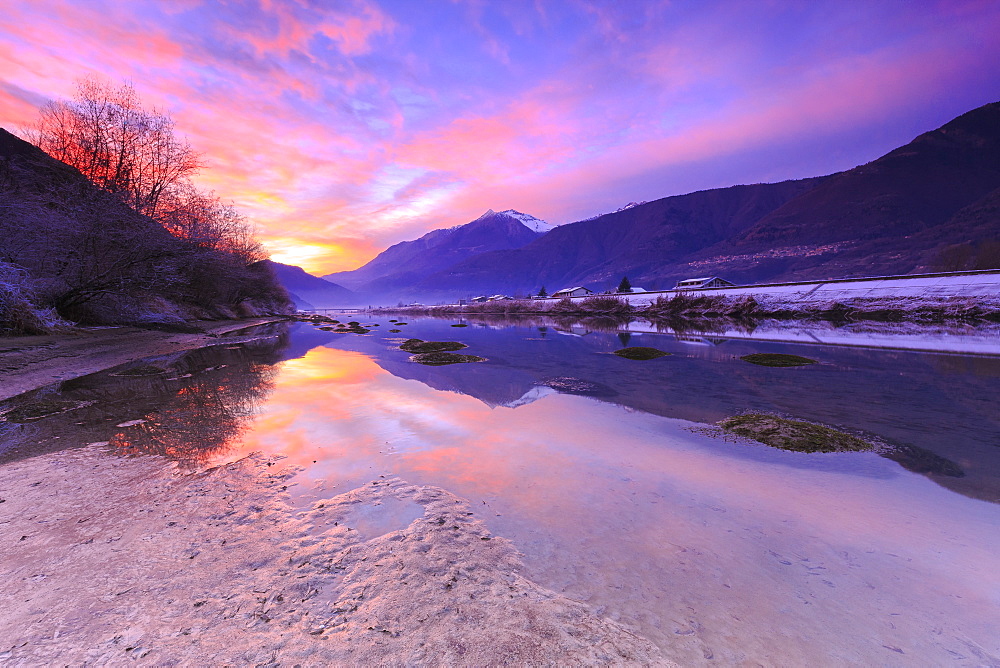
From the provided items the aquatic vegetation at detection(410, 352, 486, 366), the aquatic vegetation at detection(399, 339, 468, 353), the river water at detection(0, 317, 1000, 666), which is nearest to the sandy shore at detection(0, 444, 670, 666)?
the river water at detection(0, 317, 1000, 666)

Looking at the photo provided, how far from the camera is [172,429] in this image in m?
8.14

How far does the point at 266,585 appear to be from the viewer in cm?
340

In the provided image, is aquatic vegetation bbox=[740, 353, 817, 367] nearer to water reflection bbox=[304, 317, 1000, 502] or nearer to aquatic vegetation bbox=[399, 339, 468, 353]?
water reflection bbox=[304, 317, 1000, 502]

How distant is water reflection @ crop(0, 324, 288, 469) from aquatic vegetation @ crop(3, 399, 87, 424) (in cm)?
5

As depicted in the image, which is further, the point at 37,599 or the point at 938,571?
the point at 938,571

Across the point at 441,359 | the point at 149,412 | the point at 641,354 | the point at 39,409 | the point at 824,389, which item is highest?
the point at 39,409

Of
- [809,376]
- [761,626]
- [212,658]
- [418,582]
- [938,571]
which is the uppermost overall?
[212,658]

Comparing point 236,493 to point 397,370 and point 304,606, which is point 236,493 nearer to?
point 304,606

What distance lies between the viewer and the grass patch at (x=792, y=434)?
753 centimetres

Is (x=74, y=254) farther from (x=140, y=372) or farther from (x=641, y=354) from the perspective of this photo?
(x=641, y=354)

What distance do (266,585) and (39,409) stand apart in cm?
1118

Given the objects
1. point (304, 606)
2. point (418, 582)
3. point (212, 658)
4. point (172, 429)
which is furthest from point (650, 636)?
point (172, 429)

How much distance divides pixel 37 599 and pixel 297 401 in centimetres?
857

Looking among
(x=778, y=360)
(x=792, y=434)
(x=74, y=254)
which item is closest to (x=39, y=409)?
(x=792, y=434)
